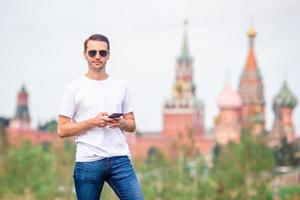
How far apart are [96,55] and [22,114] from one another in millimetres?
99119

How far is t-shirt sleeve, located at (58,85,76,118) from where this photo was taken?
4094 mm

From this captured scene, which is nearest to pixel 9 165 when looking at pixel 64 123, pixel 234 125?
pixel 64 123

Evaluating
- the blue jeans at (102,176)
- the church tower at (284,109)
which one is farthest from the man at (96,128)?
the church tower at (284,109)

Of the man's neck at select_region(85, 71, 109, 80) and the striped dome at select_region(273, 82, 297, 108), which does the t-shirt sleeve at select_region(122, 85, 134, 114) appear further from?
the striped dome at select_region(273, 82, 297, 108)

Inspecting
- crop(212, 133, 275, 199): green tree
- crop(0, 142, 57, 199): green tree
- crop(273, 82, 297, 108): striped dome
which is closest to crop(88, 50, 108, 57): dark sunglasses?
crop(0, 142, 57, 199): green tree

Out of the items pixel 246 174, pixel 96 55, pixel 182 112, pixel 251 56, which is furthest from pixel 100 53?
pixel 251 56

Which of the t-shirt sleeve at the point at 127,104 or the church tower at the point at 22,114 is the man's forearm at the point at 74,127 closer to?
the t-shirt sleeve at the point at 127,104

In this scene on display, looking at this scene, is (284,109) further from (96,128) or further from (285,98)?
(96,128)

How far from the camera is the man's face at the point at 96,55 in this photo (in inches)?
160

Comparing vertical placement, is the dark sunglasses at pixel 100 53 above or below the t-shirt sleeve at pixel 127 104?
above

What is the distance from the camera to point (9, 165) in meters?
36.6

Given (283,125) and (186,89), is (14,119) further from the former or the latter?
(283,125)

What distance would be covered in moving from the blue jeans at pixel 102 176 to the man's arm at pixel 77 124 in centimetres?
12

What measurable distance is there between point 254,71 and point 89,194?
10090 centimetres
